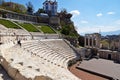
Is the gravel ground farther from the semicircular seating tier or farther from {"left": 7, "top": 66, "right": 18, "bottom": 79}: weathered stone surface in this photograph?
the semicircular seating tier

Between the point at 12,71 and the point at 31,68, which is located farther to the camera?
the point at 31,68

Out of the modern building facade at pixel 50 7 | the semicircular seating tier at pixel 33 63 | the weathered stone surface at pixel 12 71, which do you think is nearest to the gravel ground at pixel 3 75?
the weathered stone surface at pixel 12 71

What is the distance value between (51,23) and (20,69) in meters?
34.8

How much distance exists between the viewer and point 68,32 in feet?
127

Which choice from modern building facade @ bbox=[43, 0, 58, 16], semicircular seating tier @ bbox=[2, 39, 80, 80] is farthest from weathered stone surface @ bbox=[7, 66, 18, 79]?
modern building facade @ bbox=[43, 0, 58, 16]

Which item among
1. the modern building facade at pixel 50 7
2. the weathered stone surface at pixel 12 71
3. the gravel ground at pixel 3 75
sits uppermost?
the modern building facade at pixel 50 7

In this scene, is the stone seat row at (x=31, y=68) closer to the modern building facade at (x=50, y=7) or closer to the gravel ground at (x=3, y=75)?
the gravel ground at (x=3, y=75)

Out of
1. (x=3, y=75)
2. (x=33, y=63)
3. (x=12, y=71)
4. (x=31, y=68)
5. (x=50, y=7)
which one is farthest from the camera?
(x=50, y=7)

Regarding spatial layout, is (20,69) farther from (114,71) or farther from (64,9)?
(64,9)

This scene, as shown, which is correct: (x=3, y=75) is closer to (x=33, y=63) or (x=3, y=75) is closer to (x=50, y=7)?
(x=33, y=63)

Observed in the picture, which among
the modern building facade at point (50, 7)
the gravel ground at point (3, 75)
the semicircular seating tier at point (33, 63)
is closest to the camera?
the gravel ground at point (3, 75)

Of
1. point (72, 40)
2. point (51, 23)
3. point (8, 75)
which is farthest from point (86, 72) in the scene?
point (51, 23)

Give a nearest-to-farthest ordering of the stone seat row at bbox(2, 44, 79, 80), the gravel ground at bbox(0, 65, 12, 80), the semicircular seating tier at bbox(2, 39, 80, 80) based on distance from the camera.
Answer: the stone seat row at bbox(2, 44, 79, 80) → the gravel ground at bbox(0, 65, 12, 80) → the semicircular seating tier at bbox(2, 39, 80, 80)

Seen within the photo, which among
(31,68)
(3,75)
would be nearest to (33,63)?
(31,68)
